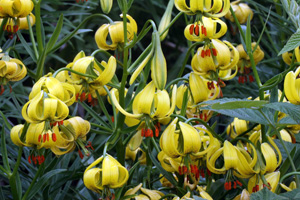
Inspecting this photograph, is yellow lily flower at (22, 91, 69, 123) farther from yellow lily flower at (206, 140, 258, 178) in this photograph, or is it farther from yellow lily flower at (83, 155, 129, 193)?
yellow lily flower at (206, 140, 258, 178)

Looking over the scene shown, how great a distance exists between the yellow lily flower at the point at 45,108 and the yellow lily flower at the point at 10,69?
18 cm

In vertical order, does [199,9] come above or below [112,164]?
above

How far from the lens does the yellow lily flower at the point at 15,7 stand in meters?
0.90

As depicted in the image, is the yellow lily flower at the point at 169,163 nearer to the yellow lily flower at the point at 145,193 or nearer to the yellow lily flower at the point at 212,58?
the yellow lily flower at the point at 145,193

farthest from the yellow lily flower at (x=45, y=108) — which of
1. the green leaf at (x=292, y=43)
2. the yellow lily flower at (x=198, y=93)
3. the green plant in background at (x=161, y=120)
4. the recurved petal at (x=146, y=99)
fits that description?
the green leaf at (x=292, y=43)

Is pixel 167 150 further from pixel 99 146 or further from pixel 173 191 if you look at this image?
pixel 99 146

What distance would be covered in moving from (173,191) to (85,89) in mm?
233

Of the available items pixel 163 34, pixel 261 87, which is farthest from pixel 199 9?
pixel 261 87

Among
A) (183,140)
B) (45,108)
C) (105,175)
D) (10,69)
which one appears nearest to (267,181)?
(183,140)

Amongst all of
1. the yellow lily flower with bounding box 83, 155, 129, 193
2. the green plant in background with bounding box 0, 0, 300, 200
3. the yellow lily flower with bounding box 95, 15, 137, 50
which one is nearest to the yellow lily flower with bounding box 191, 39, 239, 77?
the green plant in background with bounding box 0, 0, 300, 200

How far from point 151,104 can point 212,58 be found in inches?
7.8

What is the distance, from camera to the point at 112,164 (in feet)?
2.33

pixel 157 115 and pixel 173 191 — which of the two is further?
pixel 173 191

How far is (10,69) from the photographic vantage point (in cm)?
90
